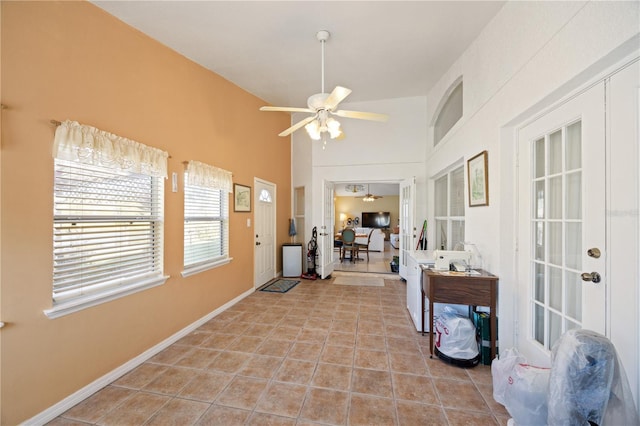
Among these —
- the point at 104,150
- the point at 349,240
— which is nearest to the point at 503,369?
the point at 104,150

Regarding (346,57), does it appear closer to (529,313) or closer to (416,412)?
(529,313)

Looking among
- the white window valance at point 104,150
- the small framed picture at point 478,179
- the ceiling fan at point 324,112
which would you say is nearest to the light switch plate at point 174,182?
the white window valance at point 104,150

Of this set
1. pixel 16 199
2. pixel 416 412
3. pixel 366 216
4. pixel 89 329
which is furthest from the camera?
pixel 366 216

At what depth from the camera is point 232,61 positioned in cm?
322

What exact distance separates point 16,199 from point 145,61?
1670mm

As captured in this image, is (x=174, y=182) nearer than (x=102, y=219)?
No

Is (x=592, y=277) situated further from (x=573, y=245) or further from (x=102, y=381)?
(x=102, y=381)

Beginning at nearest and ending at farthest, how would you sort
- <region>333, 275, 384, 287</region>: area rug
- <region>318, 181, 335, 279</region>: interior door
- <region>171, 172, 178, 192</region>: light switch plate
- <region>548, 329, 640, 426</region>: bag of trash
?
<region>548, 329, 640, 426</region>: bag of trash, <region>171, 172, 178, 192</region>: light switch plate, <region>333, 275, 384, 287</region>: area rug, <region>318, 181, 335, 279</region>: interior door

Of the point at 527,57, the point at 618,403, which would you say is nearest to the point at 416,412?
the point at 618,403

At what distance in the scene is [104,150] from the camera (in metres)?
2.00

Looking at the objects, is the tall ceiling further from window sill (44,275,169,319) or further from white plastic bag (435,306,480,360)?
white plastic bag (435,306,480,360)

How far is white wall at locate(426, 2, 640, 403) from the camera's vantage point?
1.27 metres

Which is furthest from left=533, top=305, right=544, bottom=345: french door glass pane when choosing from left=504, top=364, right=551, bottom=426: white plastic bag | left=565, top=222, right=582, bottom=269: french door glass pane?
left=504, top=364, right=551, bottom=426: white plastic bag

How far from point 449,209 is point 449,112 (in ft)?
4.86
